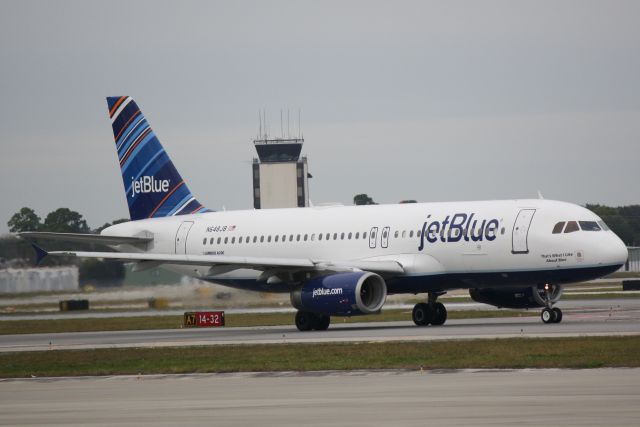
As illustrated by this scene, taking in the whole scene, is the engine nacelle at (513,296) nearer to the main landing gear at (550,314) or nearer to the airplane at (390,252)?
the airplane at (390,252)

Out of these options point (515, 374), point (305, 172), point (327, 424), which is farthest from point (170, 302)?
point (305, 172)

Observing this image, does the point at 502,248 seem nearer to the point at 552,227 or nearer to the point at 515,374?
the point at 552,227

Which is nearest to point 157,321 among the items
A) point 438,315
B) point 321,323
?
point 321,323

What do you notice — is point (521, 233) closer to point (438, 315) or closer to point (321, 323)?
point (438, 315)

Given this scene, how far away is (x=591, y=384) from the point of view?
21.7 metres

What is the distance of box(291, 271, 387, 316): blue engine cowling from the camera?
4278 cm

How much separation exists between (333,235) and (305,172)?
10444 cm

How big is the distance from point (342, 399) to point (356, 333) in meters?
20.4

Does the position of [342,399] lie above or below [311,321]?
above

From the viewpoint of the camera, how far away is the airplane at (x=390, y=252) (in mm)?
42031

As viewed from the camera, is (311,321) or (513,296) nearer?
(311,321)

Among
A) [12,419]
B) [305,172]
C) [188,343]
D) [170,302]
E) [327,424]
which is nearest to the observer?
[327,424]

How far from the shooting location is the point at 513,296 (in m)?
45.8

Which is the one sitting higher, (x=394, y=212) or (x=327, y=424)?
(x=394, y=212)
